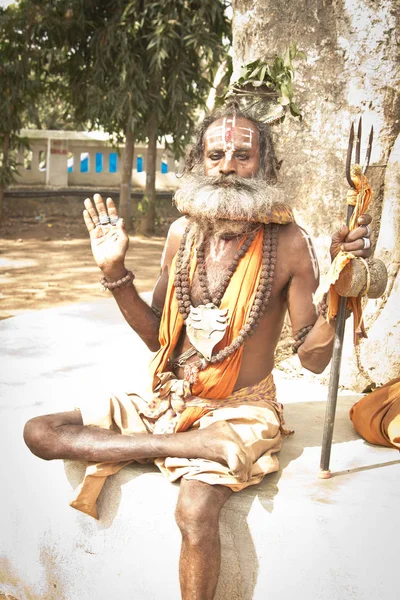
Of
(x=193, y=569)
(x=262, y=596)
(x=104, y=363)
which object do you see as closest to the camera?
(x=193, y=569)

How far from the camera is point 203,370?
3.11 meters

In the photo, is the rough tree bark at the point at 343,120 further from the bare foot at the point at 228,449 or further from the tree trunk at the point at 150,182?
the tree trunk at the point at 150,182

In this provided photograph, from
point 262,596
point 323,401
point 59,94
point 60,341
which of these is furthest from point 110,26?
point 262,596

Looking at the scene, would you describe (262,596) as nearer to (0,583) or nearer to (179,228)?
(0,583)

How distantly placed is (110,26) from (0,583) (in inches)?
435

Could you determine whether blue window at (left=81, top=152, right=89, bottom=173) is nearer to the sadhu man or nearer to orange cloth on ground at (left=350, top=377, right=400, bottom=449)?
the sadhu man

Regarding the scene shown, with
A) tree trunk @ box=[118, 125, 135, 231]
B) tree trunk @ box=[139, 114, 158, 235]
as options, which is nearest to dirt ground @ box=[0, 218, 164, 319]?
tree trunk @ box=[139, 114, 158, 235]

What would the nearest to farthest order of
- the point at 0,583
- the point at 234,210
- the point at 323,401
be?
the point at 234,210, the point at 0,583, the point at 323,401

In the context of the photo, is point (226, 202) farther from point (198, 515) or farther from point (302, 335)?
point (198, 515)

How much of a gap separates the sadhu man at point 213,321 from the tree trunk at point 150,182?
10565 mm

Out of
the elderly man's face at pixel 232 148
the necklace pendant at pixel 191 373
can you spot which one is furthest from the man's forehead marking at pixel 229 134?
the necklace pendant at pixel 191 373

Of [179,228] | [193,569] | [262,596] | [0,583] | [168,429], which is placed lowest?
[0,583]

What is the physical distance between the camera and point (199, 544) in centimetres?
255

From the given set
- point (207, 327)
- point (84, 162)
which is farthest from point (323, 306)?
point (84, 162)
